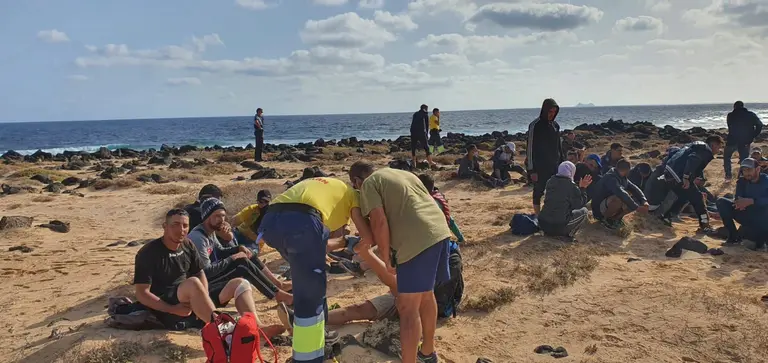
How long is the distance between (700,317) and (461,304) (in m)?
2.30

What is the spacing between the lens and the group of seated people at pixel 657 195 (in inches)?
303

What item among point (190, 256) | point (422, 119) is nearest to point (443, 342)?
point (190, 256)

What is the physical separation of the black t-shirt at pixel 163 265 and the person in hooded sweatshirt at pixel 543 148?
5345 millimetres

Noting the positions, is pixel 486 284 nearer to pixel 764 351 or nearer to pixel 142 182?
pixel 764 351

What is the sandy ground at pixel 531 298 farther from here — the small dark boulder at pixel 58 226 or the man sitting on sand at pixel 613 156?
the man sitting on sand at pixel 613 156

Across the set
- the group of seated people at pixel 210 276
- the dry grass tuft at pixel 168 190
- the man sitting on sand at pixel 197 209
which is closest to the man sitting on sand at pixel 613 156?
the group of seated people at pixel 210 276

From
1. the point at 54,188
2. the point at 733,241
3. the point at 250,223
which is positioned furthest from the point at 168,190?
the point at 733,241

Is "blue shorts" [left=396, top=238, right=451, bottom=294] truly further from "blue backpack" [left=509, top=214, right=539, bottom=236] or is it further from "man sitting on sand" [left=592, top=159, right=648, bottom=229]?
"man sitting on sand" [left=592, top=159, right=648, bottom=229]

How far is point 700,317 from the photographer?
5.25 metres

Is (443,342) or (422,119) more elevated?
(422,119)

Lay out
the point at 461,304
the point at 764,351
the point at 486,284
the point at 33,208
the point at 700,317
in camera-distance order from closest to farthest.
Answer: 1. the point at 764,351
2. the point at 700,317
3. the point at 461,304
4. the point at 486,284
5. the point at 33,208

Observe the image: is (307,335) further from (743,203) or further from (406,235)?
(743,203)

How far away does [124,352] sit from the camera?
4.30 meters

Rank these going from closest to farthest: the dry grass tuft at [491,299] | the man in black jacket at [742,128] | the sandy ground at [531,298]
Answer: the sandy ground at [531,298], the dry grass tuft at [491,299], the man in black jacket at [742,128]
